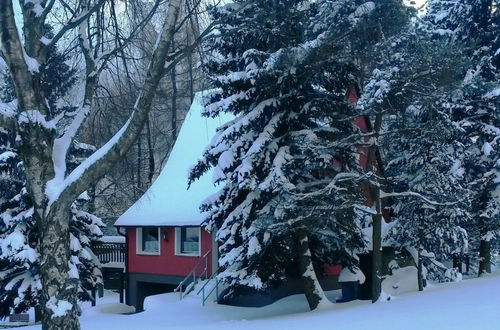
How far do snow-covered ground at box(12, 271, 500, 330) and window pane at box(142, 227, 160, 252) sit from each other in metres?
4.40

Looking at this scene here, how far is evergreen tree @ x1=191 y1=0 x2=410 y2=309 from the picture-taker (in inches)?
512

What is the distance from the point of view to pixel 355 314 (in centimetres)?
1096

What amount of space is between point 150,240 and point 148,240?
0.13m

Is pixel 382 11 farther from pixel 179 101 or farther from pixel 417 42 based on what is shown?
pixel 179 101

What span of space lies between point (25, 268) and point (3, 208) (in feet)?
7.34

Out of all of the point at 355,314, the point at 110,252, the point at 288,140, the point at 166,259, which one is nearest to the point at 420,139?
the point at 288,140

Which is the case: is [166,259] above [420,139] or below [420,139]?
below

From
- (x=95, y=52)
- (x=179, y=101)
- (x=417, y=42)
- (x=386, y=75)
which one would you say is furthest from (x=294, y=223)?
(x=179, y=101)

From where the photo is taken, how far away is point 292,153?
46.3 feet

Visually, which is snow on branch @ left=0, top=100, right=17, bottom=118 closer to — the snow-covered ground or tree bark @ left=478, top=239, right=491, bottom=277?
the snow-covered ground

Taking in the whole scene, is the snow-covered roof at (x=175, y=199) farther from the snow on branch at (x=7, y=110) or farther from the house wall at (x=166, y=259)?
the snow on branch at (x=7, y=110)

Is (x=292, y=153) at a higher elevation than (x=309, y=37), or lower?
lower

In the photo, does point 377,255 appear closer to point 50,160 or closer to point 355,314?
point 355,314

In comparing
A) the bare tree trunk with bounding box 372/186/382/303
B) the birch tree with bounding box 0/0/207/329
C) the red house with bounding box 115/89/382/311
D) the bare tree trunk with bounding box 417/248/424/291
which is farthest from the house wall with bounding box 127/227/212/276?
the birch tree with bounding box 0/0/207/329
